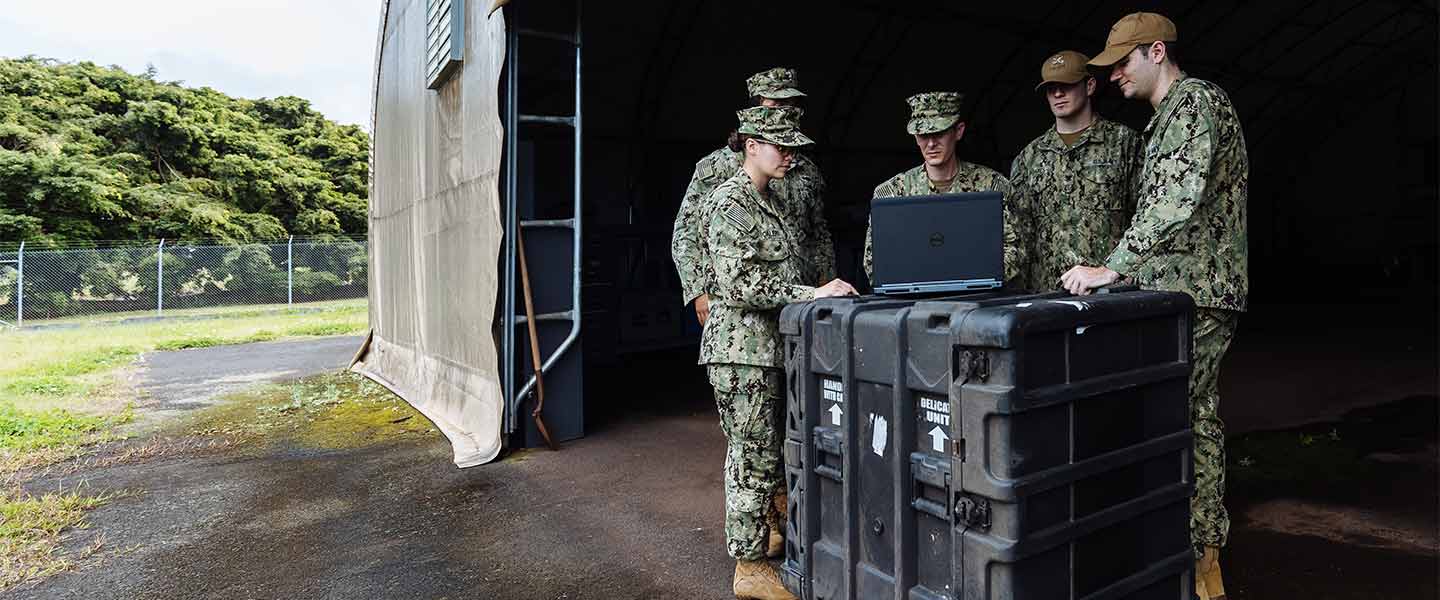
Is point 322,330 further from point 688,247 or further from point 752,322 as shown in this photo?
point 752,322

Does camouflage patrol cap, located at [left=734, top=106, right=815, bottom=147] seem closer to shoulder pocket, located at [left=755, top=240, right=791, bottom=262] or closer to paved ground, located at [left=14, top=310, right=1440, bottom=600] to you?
shoulder pocket, located at [left=755, top=240, right=791, bottom=262]

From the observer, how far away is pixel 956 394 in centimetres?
169

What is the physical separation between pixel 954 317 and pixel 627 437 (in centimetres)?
377

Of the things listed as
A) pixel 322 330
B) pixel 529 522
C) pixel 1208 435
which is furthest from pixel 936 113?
pixel 322 330

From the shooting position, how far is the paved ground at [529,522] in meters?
2.89

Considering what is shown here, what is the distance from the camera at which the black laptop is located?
217 centimetres

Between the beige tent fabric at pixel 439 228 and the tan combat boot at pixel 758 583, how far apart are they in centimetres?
241

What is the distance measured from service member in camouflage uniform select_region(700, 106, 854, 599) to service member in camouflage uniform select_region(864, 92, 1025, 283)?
38cm

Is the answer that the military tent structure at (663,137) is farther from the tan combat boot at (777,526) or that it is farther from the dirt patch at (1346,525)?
the dirt patch at (1346,525)

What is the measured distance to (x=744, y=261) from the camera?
8.41 feet

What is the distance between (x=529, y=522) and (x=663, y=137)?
22.0 feet

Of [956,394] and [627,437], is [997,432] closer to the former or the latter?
[956,394]

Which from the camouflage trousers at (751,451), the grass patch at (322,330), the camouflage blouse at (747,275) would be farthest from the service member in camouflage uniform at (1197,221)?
the grass patch at (322,330)

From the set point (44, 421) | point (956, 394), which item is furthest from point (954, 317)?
point (44, 421)
